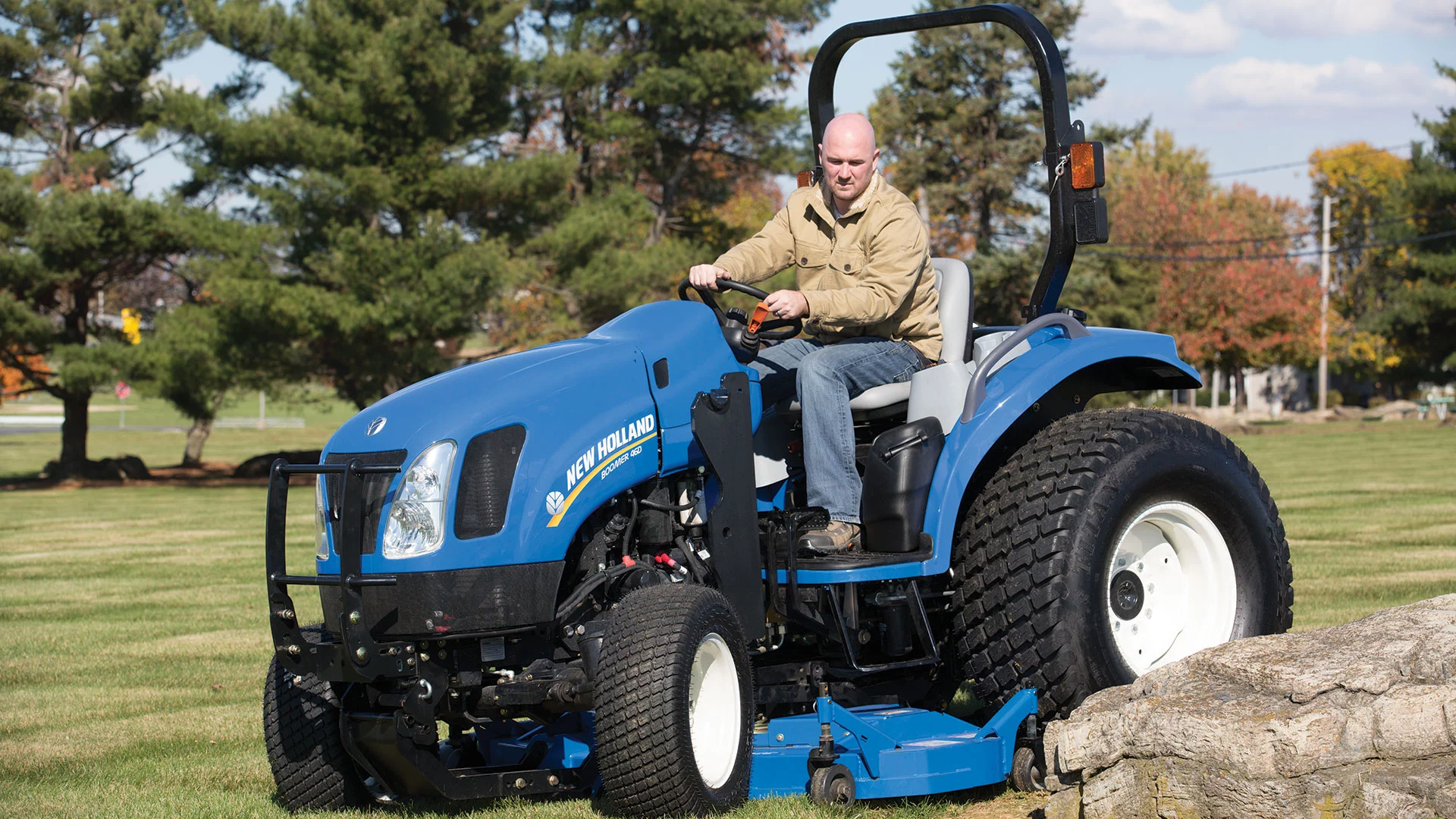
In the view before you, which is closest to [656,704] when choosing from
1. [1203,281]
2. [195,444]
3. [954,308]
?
[954,308]

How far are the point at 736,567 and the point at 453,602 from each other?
0.93 m

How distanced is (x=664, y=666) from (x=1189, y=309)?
155 feet

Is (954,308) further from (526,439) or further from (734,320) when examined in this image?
(526,439)

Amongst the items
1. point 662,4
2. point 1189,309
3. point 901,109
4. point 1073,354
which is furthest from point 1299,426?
point 1073,354

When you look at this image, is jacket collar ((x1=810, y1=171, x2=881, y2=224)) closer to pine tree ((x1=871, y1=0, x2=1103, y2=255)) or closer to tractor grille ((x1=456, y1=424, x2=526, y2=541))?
tractor grille ((x1=456, y1=424, x2=526, y2=541))

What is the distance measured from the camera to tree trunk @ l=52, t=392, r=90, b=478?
3106 cm

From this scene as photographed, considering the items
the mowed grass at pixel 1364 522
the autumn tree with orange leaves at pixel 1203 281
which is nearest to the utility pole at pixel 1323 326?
the autumn tree with orange leaves at pixel 1203 281

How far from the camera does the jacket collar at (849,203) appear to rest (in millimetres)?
5047

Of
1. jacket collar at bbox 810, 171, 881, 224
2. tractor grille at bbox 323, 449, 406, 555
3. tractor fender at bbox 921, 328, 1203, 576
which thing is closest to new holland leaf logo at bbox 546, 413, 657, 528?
tractor grille at bbox 323, 449, 406, 555

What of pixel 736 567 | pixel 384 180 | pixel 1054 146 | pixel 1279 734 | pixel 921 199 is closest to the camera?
pixel 1279 734

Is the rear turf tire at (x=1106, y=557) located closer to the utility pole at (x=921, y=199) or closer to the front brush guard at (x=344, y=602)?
the front brush guard at (x=344, y=602)

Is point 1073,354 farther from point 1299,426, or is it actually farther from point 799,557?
point 1299,426

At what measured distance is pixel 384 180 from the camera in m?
26.1

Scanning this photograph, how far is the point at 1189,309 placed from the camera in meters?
48.4
